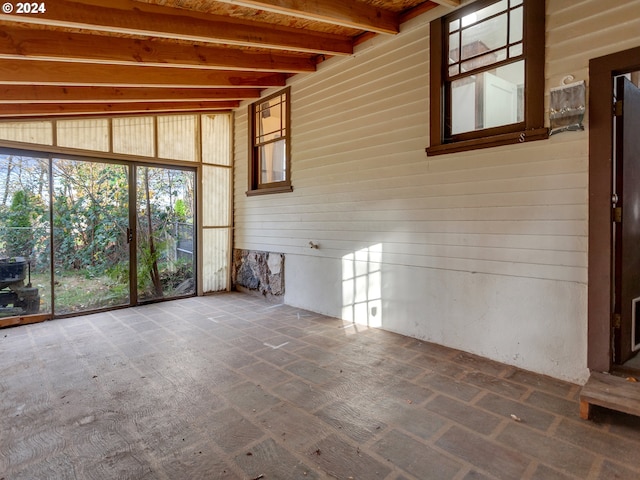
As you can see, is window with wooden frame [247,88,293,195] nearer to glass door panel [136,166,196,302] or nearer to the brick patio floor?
glass door panel [136,166,196,302]

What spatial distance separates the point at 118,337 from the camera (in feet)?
12.5

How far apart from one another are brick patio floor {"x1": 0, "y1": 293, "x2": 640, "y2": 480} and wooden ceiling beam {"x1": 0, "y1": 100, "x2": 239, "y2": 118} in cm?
265

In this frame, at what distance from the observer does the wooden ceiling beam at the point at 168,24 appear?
256 cm

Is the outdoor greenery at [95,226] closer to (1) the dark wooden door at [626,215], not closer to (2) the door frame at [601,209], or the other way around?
(2) the door frame at [601,209]

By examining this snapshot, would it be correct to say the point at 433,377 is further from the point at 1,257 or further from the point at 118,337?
the point at 1,257

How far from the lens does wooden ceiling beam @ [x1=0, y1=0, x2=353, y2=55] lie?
2.56 meters

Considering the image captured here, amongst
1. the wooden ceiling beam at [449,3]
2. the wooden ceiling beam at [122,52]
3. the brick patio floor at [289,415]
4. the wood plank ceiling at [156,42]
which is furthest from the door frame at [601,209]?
the wooden ceiling beam at [122,52]

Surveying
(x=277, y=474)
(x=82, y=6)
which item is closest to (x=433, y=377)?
(x=277, y=474)

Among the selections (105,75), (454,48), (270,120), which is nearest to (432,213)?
(454,48)

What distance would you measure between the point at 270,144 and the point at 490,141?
3547 mm

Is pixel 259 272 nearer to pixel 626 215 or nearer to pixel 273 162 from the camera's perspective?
pixel 273 162

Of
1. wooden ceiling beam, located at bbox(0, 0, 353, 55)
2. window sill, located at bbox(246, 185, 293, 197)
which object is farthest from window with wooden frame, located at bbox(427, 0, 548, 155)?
window sill, located at bbox(246, 185, 293, 197)

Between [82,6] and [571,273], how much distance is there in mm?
4258

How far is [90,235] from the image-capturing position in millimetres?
4785
